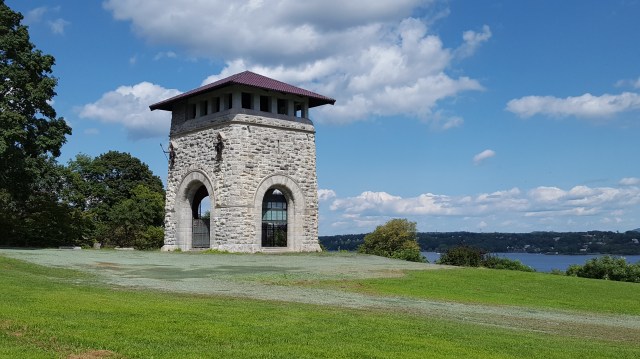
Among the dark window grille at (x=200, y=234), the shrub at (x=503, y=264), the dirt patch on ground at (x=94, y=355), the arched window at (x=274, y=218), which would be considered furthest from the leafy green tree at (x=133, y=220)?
the dirt patch on ground at (x=94, y=355)

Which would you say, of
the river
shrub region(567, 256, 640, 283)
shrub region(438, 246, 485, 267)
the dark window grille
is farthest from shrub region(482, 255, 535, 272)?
the dark window grille

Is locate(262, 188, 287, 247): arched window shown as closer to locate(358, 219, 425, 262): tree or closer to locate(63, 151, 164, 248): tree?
locate(63, 151, 164, 248): tree

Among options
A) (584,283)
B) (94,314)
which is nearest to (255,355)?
(94,314)

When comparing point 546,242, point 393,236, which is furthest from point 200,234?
point 546,242

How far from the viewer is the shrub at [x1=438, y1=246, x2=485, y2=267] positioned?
113ft

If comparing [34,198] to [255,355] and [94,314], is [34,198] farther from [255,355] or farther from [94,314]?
[255,355]

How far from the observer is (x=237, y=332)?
9.55 m

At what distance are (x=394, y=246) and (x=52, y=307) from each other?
161 feet

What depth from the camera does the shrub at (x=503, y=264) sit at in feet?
107

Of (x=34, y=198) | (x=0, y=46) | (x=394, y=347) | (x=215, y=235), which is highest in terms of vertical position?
(x=0, y=46)

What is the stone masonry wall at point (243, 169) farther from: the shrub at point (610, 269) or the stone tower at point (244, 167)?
the shrub at point (610, 269)

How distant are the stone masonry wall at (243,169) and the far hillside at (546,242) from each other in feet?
176

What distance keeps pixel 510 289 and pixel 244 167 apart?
17976 millimetres

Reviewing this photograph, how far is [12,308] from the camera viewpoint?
10617 mm
